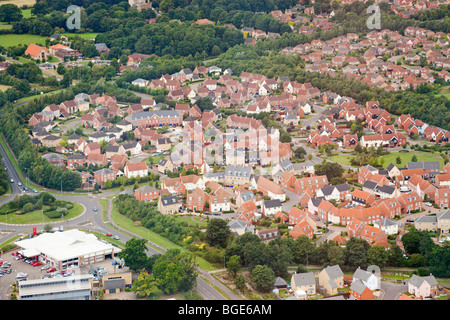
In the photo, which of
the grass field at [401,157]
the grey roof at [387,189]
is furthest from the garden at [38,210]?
the grass field at [401,157]

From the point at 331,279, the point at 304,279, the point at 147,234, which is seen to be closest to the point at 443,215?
the point at 331,279

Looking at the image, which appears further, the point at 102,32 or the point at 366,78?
the point at 102,32

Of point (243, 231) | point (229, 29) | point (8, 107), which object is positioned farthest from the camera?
point (229, 29)

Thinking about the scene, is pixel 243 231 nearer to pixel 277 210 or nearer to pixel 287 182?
pixel 277 210

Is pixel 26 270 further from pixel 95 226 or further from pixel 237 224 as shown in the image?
pixel 237 224

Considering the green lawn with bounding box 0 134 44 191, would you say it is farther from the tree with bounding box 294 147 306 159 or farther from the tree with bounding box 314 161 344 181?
the tree with bounding box 314 161 344 181

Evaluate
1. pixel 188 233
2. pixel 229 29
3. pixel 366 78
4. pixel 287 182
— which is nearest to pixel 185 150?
pixel 287 182

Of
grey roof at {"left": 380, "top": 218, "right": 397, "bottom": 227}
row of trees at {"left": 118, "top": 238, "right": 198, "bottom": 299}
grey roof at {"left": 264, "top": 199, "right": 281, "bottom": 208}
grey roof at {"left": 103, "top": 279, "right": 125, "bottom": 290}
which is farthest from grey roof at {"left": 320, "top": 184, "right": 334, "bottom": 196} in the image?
grey roof at {"left": 103, "top": 279, "right": 125, "bottom": 290}
